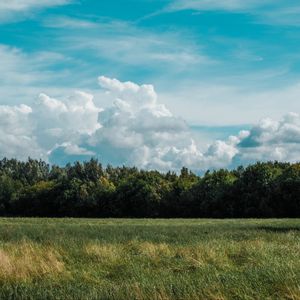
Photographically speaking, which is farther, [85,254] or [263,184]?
[263,184]

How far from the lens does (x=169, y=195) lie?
110 metres

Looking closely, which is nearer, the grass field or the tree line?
the grass field

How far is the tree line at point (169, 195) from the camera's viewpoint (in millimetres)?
93938

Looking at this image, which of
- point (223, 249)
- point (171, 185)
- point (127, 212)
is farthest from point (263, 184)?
point (223, 249)

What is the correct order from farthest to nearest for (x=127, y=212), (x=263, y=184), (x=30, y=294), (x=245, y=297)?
(x=127, y=212)
(x=263, y=184)
(x=30, y=294)
(x=245, y=297)

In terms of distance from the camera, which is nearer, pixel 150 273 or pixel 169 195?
pixel 150 273

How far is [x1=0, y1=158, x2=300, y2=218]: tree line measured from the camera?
308ft

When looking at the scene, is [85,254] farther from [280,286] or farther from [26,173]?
[26,173]

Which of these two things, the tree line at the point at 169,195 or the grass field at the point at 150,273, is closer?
the grass field at the point at 150,273

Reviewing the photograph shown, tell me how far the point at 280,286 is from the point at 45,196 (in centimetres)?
11764

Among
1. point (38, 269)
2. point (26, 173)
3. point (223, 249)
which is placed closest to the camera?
point (38, 269)

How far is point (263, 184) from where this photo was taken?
96.6m

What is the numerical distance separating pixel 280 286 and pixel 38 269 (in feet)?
25.9

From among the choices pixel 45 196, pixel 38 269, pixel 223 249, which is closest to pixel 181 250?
pixel 223 249
